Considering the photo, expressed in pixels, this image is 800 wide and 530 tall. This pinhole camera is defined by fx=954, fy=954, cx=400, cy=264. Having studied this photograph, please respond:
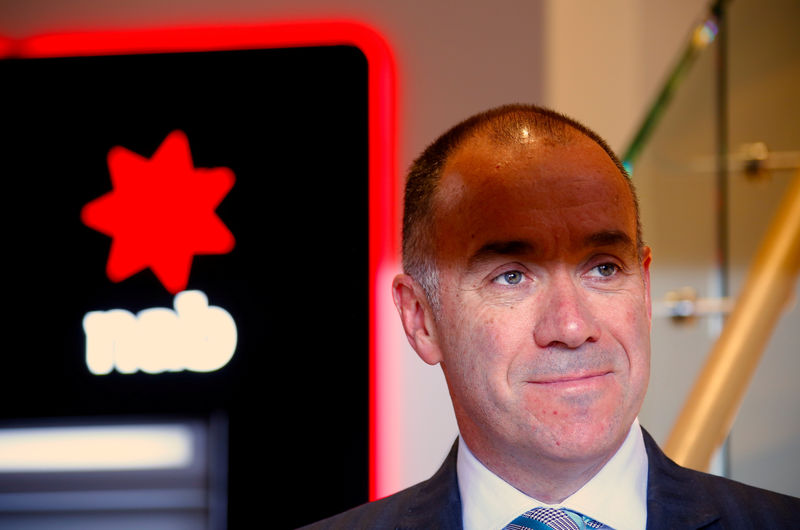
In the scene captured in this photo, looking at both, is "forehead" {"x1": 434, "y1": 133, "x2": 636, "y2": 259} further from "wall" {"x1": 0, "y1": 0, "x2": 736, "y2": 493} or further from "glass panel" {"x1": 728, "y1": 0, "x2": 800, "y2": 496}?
"wall" {"x1": 0, "y1": 0, "x2": 736, "y2": 493}

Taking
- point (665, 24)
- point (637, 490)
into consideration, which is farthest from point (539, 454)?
point (665, 24)

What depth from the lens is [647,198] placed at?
77.5 inches

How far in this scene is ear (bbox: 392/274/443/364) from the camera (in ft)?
4.07

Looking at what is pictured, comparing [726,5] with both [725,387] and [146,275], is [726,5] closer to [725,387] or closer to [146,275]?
[725,387]

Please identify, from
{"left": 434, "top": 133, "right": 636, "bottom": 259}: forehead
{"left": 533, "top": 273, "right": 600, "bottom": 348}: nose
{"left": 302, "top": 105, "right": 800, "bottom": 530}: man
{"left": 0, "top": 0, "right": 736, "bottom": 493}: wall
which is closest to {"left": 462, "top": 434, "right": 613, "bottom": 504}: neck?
{"left": 302, "top": 105, "right": 800, "bottom": 530}: man

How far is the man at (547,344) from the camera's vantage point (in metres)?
1.05

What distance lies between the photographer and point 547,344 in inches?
41.4

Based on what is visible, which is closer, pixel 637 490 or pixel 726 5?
pixel 637 490

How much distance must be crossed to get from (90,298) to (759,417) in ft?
6.39

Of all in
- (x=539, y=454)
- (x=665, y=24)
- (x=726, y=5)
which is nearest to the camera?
(x=539, y=454)

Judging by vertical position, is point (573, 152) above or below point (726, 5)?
below

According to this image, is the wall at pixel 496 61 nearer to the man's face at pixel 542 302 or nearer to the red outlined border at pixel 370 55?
the red outlined border at pixel 370 55

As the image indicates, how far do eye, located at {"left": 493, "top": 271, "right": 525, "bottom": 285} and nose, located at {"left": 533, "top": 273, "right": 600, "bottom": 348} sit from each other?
3cm

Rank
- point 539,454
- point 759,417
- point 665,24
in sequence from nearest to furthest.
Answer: point 539,454
point 759,417
point 665,24
